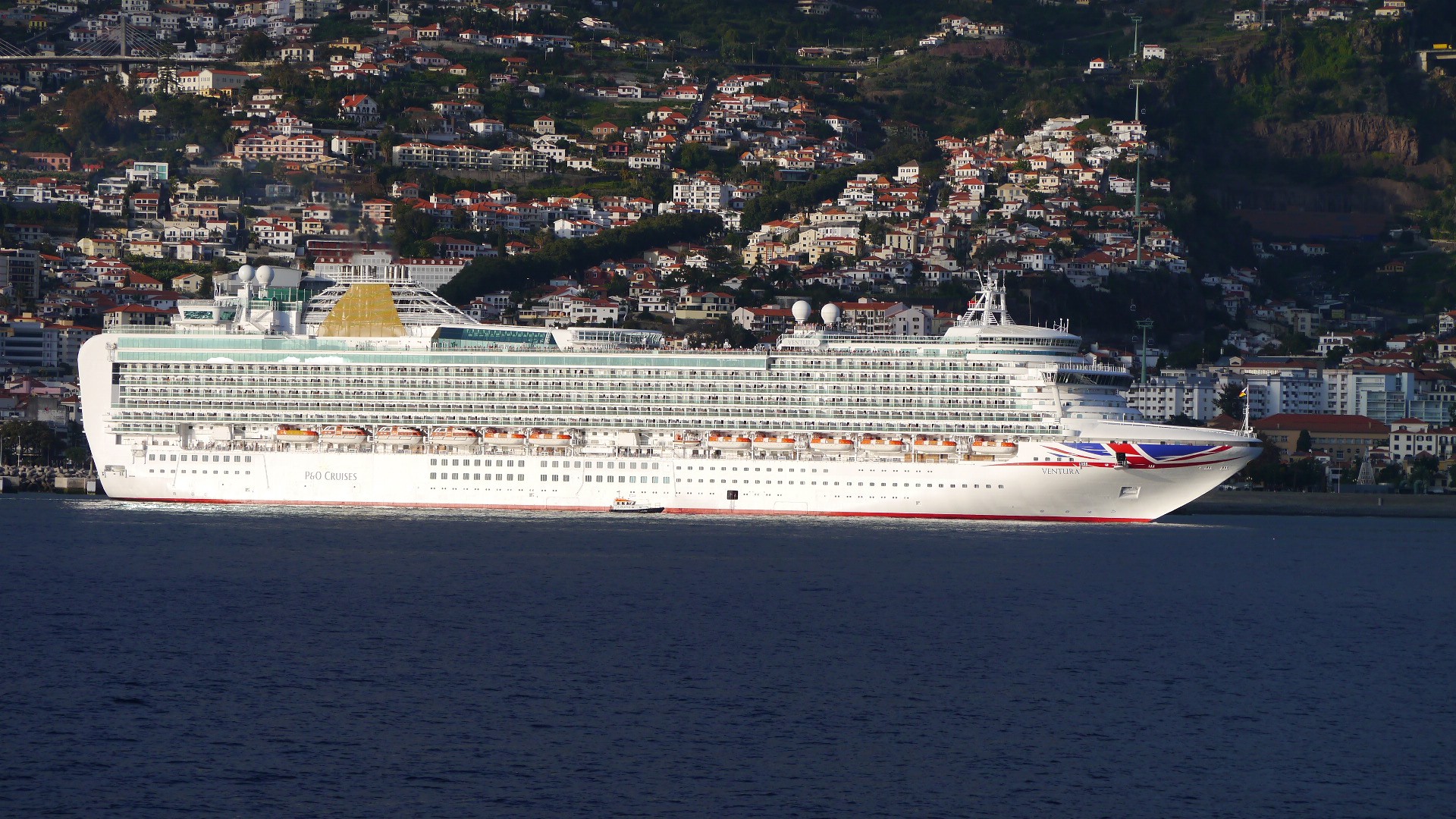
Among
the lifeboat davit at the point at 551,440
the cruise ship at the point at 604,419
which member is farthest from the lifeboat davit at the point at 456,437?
the lifeboat davit at the point at 551,440

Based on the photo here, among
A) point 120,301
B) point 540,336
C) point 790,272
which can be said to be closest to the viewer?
point 540,336

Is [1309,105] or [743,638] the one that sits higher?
[1309,105]

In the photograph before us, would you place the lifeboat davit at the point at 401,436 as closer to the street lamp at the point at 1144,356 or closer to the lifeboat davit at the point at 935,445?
the lifeboat davit at the point at 935,445

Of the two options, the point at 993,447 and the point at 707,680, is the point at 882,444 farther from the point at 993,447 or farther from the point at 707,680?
the point at 707,680

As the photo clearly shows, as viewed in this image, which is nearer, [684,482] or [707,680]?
[707,680]

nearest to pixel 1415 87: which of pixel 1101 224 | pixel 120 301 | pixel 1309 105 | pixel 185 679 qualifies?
pixel 1309 105

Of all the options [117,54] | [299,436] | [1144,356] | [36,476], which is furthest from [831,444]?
[117,54]

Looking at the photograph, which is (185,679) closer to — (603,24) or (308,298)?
(308,298)
